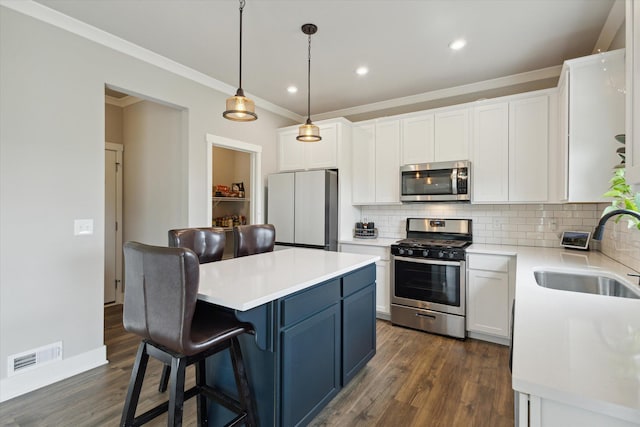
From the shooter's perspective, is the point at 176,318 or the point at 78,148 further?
the point at 78,148

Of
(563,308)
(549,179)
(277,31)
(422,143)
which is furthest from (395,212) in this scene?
(563,308)

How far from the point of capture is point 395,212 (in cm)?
411

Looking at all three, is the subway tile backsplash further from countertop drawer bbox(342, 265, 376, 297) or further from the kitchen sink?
countertop drawer bbox(342, 265, 376, 297)

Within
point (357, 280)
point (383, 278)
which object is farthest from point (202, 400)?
point (383, 278)

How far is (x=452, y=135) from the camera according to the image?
135 inches

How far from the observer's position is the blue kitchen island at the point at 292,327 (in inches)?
58.1

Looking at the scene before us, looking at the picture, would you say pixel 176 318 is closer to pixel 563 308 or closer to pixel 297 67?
pixel 563 308

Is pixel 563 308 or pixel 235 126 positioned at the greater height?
pixel 235 126

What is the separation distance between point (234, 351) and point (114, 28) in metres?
2.73

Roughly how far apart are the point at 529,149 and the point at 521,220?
0.78 metres

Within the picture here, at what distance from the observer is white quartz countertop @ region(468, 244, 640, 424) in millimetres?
681

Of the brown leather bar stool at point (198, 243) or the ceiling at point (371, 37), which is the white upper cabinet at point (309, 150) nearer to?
the ceiling at point (371, 37)

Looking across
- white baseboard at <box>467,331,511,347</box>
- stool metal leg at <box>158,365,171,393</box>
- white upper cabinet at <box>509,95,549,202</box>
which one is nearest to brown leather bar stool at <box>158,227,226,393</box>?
stool metal leg at <box>158,365,171,393</box>

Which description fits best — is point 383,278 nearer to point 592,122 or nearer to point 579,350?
point 592,122
